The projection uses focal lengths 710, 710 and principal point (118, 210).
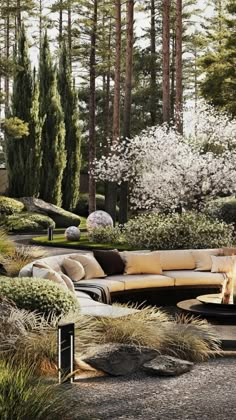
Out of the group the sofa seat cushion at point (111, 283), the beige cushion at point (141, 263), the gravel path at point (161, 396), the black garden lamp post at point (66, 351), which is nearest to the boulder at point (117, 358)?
the gravel path at point (161, 396)

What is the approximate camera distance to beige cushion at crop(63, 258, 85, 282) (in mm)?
10414

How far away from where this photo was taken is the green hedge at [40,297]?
7.56 metres

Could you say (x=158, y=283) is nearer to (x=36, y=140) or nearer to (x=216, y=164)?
(x=216, y=164)

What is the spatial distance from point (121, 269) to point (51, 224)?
14.4 meters

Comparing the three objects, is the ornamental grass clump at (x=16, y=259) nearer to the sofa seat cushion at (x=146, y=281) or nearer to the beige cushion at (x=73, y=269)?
the beige cushion at (x=73, y=269)

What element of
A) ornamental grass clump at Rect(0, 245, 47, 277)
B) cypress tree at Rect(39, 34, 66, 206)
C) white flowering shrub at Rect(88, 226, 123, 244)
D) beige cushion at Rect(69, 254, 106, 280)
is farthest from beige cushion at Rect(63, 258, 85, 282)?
cypress tree at Rect(39, 34, 66, 206)

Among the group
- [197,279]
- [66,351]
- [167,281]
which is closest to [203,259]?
[197,279]

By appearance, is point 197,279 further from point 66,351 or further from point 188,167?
point 188,167

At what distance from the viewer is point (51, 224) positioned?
25.5 m

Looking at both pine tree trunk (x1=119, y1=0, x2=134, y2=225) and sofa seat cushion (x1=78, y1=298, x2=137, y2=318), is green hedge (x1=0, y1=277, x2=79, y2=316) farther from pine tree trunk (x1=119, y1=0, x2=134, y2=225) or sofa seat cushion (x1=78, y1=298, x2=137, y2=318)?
pine tree trunk (x1=119, y1=0, x2=134, y2=225)

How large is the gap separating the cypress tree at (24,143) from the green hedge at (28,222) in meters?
3.57

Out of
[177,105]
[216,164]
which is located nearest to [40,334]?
[216,164]

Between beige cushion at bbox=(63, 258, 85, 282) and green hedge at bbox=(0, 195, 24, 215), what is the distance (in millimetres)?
15765

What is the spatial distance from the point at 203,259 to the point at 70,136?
72.7ft
